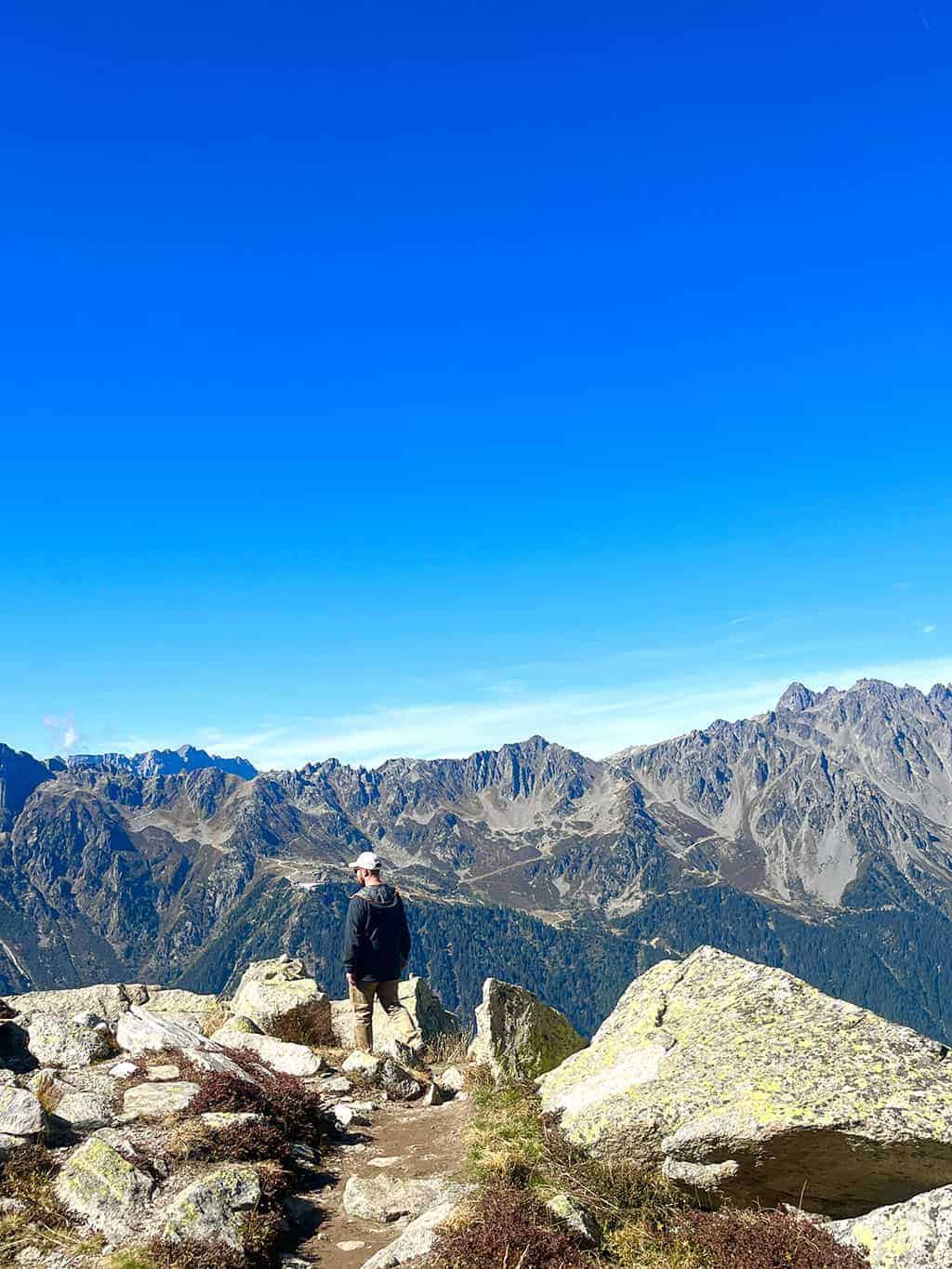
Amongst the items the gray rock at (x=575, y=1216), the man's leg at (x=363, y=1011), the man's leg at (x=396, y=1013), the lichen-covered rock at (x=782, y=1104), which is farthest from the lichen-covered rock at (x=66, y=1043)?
the gray rock at (x=575, y=1216)

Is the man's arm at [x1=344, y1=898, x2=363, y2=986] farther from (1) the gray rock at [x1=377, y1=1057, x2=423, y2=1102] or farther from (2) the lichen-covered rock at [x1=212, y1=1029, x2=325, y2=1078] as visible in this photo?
(1) the gray rock at [x1=377, y1=1057, x2=423, y2=1102]

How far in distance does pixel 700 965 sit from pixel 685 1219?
5123 mm

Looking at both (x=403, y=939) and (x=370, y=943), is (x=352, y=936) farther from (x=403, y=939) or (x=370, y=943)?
(x=403, y=939)

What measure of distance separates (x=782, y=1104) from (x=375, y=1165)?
6.92m

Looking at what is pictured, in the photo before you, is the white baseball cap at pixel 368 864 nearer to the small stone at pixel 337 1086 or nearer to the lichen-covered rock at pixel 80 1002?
the small stone at pixel 337 1086

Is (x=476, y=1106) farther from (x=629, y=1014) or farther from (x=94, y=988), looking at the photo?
(x=94, y=988)

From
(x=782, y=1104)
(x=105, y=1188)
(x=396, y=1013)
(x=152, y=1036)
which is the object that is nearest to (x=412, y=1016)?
(x=396, y=1013)

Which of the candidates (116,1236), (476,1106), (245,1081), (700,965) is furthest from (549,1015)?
(116,1236)

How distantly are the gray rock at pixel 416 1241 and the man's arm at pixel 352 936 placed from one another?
934 cm

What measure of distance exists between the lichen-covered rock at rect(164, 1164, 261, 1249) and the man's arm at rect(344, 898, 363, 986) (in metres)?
8.31

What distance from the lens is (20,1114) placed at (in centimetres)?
1088

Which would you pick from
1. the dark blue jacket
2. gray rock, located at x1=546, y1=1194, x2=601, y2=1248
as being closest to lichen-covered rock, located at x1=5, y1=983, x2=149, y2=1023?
the dark blue jacket

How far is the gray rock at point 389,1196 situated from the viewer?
10891 mm

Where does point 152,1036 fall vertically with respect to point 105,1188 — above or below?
above
